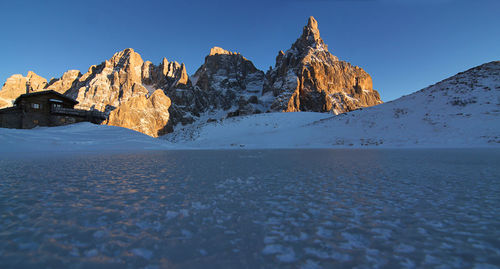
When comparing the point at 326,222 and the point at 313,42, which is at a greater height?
the point at 313,42

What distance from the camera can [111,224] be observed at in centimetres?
Answer: 271

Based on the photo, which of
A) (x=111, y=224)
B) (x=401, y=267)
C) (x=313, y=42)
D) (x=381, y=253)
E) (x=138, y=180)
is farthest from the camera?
(x=313, y=42)

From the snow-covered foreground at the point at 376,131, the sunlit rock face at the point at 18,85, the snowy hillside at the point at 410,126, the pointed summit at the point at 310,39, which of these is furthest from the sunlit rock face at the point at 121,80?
the snowy hillside at the point at 410,126

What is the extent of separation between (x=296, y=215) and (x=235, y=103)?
147 metres

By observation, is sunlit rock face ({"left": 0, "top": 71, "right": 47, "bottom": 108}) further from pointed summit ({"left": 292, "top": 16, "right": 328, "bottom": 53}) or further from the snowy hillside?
pointed summit ({"left": 292, "top": 16, "right": 328, "bottom": 53})

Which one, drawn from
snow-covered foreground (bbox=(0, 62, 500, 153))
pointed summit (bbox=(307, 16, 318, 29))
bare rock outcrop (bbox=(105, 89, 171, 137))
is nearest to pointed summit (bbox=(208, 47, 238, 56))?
bare rock outcrop (bbox=(105, 89, 171, 137))

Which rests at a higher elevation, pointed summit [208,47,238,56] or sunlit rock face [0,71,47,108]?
pointed summit [208,47,238,56]

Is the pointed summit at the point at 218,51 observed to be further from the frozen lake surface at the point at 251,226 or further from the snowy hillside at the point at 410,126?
the frozen lake surface at the point at 251,226

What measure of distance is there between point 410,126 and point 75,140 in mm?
33715

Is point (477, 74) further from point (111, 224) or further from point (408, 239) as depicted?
point (111, 224)

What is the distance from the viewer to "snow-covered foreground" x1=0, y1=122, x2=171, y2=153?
18.4m

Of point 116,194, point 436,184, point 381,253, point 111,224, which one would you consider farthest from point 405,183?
point 116,194

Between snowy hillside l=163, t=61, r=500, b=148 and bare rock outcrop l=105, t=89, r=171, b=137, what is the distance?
95.4 meters

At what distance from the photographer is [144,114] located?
389 ft
